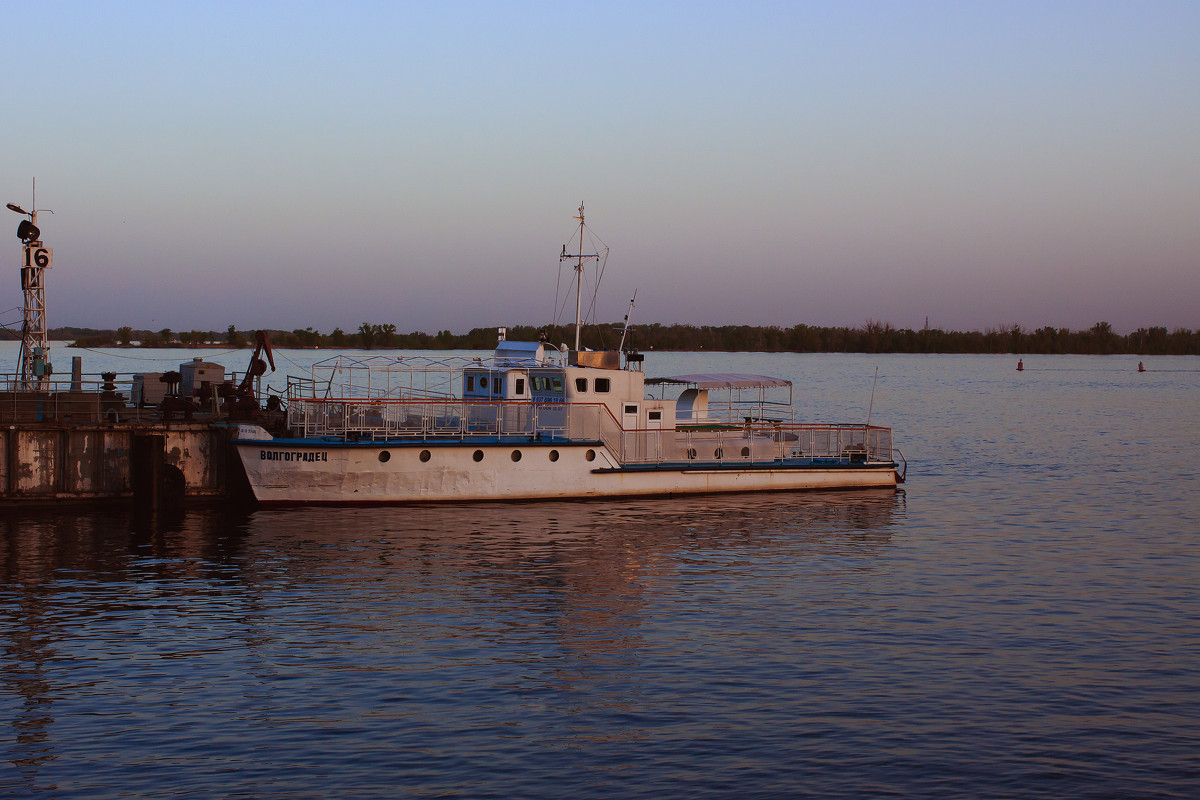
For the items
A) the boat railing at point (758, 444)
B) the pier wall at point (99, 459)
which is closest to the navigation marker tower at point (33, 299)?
the pier wall at point (99, 459)

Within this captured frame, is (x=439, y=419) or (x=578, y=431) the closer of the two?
(x=578, y=431)

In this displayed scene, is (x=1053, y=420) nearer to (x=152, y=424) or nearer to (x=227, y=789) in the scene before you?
(x=152, y=424)

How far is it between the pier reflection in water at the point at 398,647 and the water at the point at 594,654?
79 millimetres

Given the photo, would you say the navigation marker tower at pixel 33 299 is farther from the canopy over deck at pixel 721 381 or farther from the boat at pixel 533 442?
the canopy over deck at pixel 721 381

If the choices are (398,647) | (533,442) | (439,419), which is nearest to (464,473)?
(533,442)

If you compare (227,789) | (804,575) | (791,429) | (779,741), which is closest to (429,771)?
(227,789)

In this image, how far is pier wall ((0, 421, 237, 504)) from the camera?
35938mm

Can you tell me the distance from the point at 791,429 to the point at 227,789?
32000 millimetres

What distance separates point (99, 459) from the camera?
36.9 meters

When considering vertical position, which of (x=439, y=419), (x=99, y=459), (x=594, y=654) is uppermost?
(x=439, y=419)

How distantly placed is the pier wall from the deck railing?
10.5 feet

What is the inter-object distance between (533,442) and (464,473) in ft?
8.36

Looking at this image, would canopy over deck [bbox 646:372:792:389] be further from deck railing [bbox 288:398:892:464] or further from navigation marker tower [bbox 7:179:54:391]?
navigation marker tower [bbox 7:179:54:391]

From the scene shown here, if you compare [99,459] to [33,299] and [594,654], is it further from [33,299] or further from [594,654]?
[594,654]
